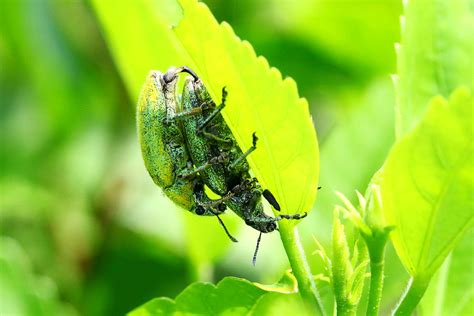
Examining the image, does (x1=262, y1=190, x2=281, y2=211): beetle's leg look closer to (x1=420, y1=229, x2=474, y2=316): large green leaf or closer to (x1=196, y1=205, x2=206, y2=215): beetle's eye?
(x1=420, y1=229, x2=474, y2=316): large green leaf

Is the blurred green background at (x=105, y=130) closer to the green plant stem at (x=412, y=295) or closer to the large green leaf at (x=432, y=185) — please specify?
the green plant stem at (x=412, y=295)

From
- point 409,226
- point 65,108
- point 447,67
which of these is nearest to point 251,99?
point 409,226

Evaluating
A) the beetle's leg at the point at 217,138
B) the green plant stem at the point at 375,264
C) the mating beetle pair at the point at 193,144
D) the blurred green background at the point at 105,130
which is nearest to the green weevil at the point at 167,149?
the mating beetle pair at the point at 193,144

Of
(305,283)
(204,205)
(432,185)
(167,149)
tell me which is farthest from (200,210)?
(432,185)

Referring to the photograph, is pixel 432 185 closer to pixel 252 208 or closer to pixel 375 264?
pixel 375 264

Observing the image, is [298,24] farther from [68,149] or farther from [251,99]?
[251,99]
